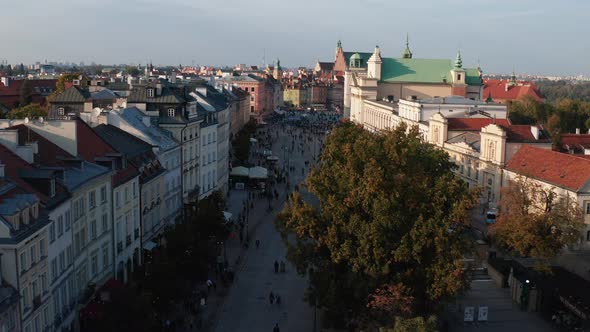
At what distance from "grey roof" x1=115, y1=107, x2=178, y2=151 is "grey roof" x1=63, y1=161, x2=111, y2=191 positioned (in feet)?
34.2

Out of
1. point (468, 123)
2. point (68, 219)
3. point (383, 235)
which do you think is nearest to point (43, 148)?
point (68, 219)

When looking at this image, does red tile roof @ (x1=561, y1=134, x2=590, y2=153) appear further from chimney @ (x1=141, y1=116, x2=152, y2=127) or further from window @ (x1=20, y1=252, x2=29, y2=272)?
window @ (x1=20, y1=252, x2=29, y2=272)

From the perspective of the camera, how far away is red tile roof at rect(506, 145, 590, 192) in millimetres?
46406

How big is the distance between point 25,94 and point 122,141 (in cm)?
6551

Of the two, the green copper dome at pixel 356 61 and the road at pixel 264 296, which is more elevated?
the green copper dome at pixel 356 61

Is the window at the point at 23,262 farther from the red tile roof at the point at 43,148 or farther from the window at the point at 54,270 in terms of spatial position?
the red tile roof at the point at 43,148

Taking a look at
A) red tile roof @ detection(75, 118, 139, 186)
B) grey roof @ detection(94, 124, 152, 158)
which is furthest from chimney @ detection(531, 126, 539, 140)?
red tile roof @ detection(75, 118, 139, 186)

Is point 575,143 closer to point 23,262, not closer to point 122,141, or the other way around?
point 122,141

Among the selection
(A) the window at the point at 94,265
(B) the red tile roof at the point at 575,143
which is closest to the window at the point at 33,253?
(A) the window at the point at 94,265

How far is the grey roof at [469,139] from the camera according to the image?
6450 centimetres

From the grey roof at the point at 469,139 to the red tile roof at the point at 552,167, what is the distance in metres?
7.71

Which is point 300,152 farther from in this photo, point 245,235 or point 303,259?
point 303,259

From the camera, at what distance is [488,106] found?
82688mm

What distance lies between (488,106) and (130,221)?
57.5 meters
